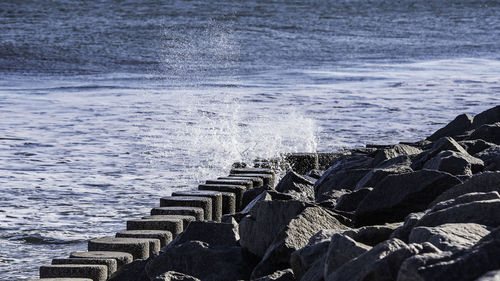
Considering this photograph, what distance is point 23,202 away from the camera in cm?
766

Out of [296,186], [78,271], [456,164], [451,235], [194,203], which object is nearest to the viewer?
[451,235]

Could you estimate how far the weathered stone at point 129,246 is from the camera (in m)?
5.14

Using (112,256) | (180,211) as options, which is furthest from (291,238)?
(180,211)

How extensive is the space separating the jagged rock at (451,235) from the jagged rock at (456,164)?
6.30 ft

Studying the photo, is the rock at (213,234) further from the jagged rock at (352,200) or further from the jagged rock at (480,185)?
the jagged rock at (480,185)

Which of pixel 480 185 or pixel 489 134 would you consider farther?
pixel 489 134

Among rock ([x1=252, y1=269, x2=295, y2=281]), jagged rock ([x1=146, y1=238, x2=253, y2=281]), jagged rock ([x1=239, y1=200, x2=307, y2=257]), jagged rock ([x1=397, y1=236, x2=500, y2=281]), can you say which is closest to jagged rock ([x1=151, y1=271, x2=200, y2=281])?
rock ([x1=252, y1=269, x2=295, y2=281])

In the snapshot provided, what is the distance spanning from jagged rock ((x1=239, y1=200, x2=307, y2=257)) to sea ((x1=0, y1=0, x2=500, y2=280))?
168 cm

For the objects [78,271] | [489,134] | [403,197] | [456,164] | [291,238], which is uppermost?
[489,134]

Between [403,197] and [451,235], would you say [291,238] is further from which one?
[451,235]

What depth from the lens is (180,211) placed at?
6.11m

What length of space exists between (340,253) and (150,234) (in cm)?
229

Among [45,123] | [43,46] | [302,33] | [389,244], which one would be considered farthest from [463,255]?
[302,33]

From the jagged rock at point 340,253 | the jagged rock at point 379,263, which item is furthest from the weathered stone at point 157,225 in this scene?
the jagged rock at point 379,263
